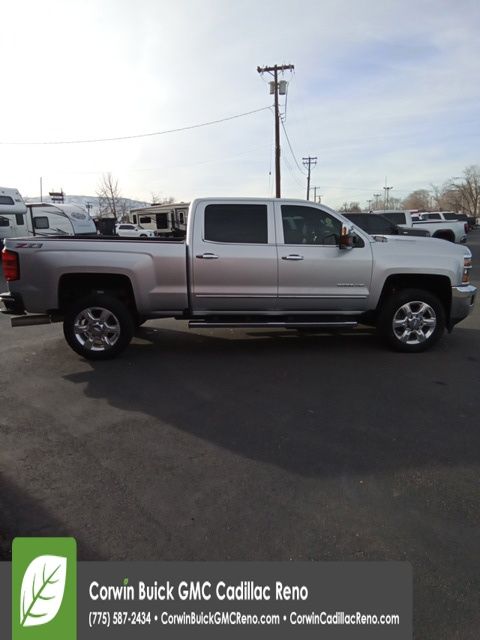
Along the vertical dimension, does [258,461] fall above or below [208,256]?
below

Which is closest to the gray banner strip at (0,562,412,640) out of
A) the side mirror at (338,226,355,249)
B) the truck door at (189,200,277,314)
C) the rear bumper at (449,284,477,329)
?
the truck door at (189,200,277,314)

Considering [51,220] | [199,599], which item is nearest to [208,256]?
[199,599]

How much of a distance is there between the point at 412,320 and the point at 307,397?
237 cm

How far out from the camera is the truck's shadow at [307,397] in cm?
336

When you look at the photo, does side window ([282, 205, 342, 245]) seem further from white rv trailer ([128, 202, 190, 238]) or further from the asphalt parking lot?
white rv trailer ([128, 202, 190, 238])

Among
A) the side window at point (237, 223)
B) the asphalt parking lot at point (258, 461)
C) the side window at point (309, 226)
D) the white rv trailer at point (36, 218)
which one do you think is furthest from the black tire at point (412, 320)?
the white rv trailer at point (36, 218)

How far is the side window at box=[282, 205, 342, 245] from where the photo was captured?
5.65m

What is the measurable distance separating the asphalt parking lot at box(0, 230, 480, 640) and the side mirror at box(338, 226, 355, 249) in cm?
149

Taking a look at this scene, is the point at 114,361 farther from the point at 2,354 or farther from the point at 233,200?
the point at 233,200

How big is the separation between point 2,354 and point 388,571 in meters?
5.80

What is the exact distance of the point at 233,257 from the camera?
5477mm

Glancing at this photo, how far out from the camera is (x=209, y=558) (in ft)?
7.44

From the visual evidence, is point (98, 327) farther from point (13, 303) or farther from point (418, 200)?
point (418, 200)

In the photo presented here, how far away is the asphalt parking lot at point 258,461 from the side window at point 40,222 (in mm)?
19347
